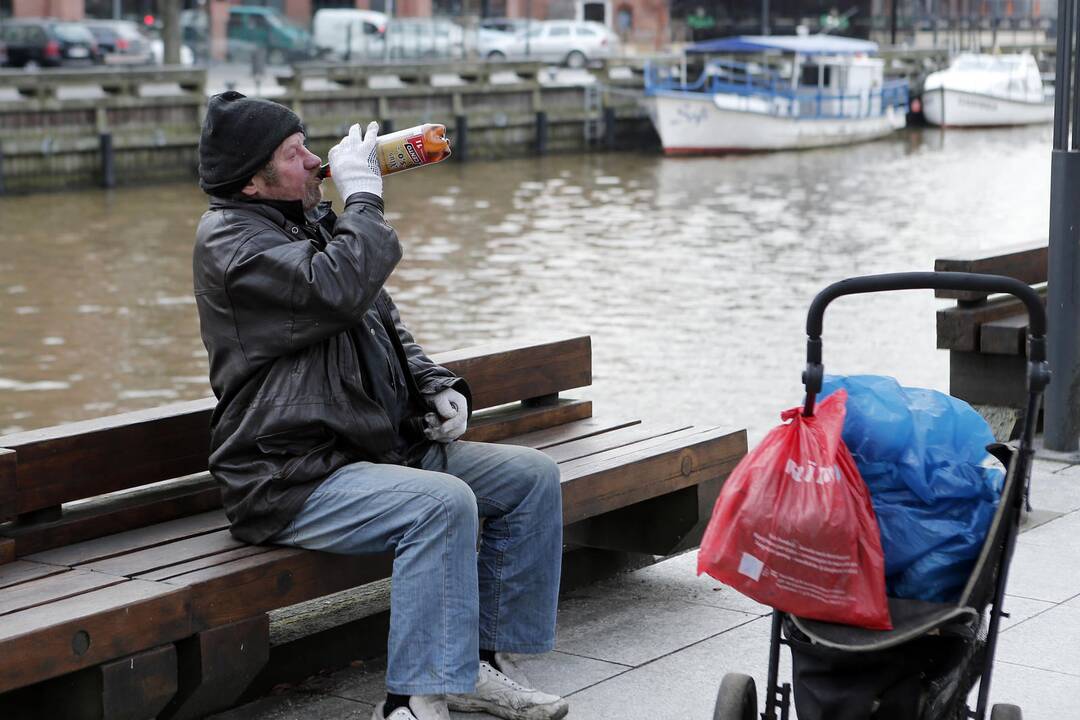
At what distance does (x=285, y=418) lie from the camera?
3.71 metres

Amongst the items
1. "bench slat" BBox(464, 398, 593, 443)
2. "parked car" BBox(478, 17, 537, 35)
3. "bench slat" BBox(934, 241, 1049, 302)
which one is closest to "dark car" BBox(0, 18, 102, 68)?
"parked car" BBox(478, 17, 537, 35)

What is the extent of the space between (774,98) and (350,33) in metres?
13.2

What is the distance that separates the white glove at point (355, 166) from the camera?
12.8 ft

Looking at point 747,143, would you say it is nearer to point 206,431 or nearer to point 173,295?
point 173,295

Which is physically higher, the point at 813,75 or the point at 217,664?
the point at 813,75

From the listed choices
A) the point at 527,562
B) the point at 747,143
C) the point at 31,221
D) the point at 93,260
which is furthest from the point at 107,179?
the point at 527,562

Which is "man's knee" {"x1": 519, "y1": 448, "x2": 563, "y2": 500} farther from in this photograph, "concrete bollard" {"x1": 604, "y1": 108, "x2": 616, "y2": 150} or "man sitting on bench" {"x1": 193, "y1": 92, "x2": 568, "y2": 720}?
"concrete bollard" {"x1": 604, "y1": 108, "x2": 616, "y2": 150}

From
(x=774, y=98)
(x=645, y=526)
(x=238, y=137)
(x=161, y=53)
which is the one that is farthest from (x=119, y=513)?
(x=161, y=53)

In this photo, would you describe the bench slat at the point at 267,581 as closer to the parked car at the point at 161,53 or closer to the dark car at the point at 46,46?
the dark car at the point at 46,46

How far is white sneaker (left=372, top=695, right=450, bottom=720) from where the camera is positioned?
3654mm

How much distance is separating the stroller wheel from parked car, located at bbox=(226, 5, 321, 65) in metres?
43.7

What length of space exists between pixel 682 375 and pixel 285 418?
8757 mm

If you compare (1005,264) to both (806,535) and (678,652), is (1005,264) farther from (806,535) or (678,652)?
(806,535)

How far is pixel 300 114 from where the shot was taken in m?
31.5
